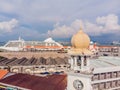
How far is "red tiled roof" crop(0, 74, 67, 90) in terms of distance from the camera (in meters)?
35.5

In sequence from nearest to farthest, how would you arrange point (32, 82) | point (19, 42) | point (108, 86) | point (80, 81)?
1. point (80, 81)
2. point (108, 86)
3. point (32, 82)
4. point (19, 42)

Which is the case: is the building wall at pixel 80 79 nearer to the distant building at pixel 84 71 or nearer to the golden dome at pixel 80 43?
the distant building at pixel 84 71

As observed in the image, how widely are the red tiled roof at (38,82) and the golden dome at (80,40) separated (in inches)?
300

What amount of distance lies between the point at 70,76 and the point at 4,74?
20.2 metres

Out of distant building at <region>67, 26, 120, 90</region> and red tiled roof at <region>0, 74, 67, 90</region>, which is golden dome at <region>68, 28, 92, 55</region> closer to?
distant building at <region>67, 26, 120, 90</region>

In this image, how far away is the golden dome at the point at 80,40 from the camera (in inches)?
1167

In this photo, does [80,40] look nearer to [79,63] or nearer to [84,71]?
[79,63]

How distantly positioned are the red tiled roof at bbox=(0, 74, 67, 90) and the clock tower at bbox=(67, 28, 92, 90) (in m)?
4.41

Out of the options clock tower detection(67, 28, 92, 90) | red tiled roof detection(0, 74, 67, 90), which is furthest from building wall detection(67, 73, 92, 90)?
red tiled roof detection(0, 74, 67, 90)

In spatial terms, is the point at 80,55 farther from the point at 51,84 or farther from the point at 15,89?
the point at 15,89

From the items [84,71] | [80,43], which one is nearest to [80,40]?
[80,43]

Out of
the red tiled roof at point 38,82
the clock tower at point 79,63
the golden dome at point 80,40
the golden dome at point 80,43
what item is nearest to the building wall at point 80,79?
the clock tower at point 79,63

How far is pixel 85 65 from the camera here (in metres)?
30.2

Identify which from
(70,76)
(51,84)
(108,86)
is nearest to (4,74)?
(51,84)
